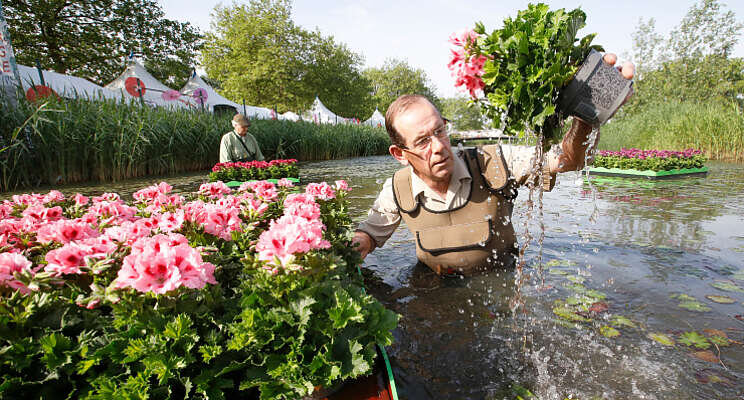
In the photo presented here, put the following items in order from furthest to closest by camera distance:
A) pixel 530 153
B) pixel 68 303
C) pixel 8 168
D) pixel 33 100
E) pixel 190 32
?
pixel 190 32, pixel 33 100, pixel 8 168, pixel 530 153, pixel 68 303

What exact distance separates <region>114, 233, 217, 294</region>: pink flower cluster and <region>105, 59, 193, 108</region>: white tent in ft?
54.8

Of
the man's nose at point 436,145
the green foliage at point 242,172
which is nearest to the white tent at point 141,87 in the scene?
the green foliage at point 242,172

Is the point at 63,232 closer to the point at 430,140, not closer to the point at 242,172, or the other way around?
the point at 430,140

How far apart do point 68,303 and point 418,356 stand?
68.8 inches

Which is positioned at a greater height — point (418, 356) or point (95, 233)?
point (95, 233)

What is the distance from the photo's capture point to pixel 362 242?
2.74 meters

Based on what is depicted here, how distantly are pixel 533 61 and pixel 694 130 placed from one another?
17.2 m

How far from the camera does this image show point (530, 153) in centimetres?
257

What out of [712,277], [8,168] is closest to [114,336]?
[712,277]

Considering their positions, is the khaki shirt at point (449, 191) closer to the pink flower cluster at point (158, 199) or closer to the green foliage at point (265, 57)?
the pink flower cluster at point (158, 199)

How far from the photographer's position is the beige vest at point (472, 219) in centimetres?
271

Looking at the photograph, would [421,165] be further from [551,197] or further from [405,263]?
[551,197]

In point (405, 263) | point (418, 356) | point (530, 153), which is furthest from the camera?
point (405, 263)

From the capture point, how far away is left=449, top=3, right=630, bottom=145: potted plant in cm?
169
